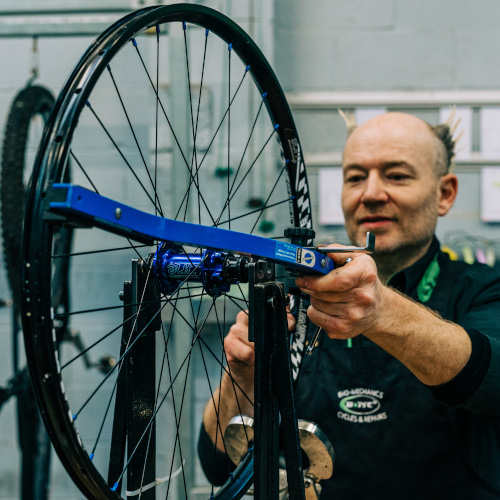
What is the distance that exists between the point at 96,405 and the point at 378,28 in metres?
1.47

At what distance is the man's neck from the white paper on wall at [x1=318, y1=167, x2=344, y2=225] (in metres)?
0.49

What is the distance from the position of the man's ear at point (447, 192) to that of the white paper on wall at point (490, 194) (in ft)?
1.63

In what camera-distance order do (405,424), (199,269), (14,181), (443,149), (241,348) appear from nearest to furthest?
(199,269) → (241,348) → (405,424) → (443,149) → (14,181)

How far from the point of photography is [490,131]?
158 cm

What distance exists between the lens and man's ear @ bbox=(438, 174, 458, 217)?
117cm

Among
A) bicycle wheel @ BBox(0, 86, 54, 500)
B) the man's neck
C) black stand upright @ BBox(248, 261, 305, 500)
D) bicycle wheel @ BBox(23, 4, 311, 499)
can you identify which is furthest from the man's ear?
bicycle wheel @ BBox(0, 86, 54, 500)

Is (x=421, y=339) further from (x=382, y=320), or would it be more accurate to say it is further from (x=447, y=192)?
(x=447, y=192)

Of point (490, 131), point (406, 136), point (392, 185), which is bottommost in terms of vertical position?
point (392, 185)

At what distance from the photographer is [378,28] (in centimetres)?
164

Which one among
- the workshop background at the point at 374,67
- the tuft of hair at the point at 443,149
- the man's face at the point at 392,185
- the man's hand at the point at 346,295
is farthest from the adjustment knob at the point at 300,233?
the workshop background at the point at 374,67

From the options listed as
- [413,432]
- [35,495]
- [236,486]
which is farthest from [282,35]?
[35,495]

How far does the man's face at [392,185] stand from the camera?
108 centimetres

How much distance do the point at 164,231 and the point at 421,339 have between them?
1.38ft

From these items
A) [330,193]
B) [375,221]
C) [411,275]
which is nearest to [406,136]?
[375,221]
